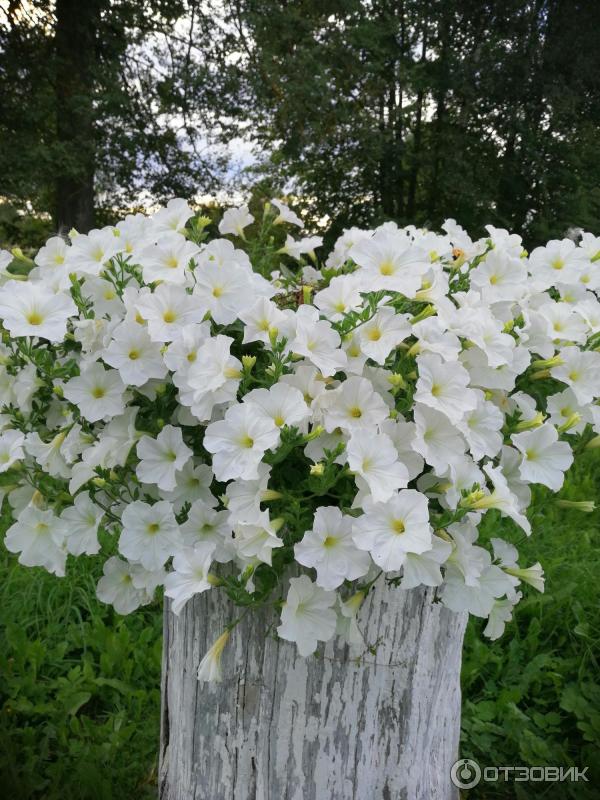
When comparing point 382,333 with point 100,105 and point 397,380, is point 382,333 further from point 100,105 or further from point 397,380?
point 100,105

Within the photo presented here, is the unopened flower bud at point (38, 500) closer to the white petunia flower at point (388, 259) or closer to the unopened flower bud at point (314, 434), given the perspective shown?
the unopened flower bud at point (314, 434)

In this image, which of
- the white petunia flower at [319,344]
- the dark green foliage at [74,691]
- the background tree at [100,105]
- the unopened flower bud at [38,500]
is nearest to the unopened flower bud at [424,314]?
the white petunia flower at [319,344]

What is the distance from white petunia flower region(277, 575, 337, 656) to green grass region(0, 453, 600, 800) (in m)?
1.10

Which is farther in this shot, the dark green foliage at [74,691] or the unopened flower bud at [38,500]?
the dark green foliage at [74,691]

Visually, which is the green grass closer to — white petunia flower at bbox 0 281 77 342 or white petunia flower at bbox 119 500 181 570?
white petunia flower at bbox 119 500 181 570

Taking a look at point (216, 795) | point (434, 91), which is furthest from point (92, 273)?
point (434, 91)

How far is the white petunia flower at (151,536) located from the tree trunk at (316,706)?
0.74 feet

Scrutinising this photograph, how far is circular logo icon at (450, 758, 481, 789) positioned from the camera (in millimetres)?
1776

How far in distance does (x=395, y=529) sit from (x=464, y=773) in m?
1.18

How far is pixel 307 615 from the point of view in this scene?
1.18m

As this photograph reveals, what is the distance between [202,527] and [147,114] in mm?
9859

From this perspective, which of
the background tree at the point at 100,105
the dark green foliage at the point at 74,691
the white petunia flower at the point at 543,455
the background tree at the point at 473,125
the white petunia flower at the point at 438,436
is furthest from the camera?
the background tree at the point at 473,125

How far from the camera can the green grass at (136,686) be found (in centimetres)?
222

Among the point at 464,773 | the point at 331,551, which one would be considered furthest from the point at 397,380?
the point at 464,773
